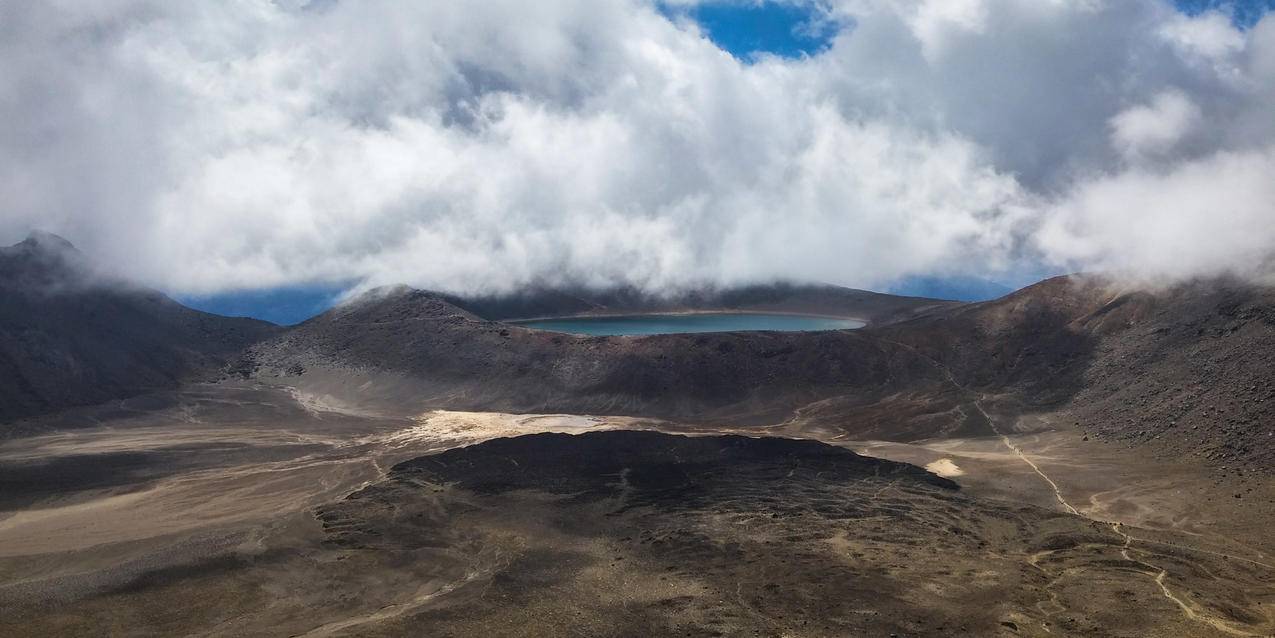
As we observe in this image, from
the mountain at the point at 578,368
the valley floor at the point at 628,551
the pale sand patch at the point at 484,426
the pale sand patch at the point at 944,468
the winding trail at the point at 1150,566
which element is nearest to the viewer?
the winding trail at the point at 1150,566

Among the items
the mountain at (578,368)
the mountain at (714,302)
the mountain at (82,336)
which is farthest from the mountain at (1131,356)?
the mountain at (82,336)

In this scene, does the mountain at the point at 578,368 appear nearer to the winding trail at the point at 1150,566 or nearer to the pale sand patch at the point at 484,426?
the pale sand patch at the point at 484,426

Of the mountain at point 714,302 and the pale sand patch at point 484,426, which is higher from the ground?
the mountain at point 714,302

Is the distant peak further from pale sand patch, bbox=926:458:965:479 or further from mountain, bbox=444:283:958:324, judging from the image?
pale sand patch, bbox=926:458:965:479

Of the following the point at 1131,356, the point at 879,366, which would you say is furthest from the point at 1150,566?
the point at 879,366

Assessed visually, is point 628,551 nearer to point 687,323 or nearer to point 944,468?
point 944,468

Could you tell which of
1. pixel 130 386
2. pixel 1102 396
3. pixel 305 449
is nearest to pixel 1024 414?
pixel 1102 396
